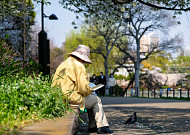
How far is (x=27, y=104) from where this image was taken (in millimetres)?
4270

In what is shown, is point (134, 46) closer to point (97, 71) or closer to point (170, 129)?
point (97, 71)

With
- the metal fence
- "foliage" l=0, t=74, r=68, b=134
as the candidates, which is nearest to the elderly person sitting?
"foliage" l=0, t=74, r=68, b=134

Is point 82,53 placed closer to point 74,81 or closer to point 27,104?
point 74,81

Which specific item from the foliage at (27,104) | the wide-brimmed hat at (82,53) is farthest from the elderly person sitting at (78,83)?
the foliage at (27,104)

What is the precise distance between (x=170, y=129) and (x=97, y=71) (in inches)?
1968

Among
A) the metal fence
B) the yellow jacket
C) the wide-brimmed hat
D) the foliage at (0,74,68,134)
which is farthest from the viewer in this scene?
the metal fence

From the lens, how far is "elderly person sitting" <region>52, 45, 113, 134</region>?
5.90 meters

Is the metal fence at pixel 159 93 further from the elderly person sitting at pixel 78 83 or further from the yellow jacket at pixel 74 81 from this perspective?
the yellow jacket at pixel 74 81

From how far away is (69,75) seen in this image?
5.97 metres

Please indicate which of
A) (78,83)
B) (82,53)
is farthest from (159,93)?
(78,83)

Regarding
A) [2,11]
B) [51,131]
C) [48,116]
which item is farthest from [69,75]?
[2,11]

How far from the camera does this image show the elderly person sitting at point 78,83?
590 cm

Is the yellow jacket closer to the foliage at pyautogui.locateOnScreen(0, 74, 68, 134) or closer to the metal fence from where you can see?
the foliage at pyautogui.locateOnScreen(0, 74, 68, 134)

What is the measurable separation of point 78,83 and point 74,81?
0.24 ft
